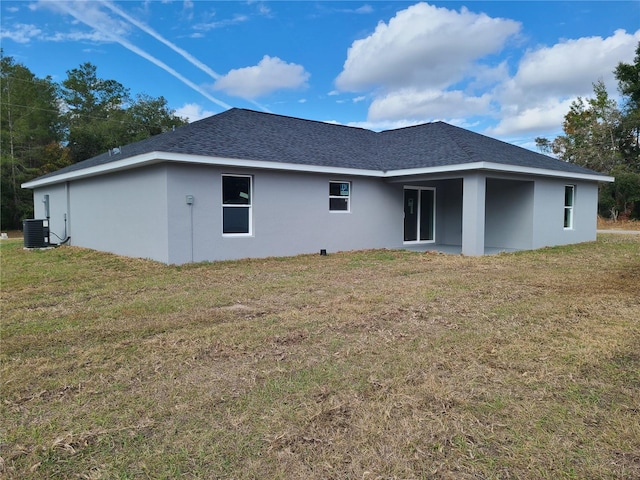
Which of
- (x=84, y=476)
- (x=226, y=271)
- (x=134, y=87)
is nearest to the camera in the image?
(x=84, y=476)

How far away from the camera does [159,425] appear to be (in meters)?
2.66

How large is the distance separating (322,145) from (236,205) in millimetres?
4311

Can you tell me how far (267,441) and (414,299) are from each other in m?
4.05

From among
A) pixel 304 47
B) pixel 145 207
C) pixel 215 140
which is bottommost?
pixel 145 207

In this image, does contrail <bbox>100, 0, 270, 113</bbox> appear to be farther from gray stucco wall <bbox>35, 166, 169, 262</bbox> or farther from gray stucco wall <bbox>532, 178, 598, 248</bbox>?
gray stucco wall <bbox>532, 178, 598, 248</bbox>

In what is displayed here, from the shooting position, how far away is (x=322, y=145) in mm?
13695

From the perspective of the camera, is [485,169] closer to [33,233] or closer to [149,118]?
[33,233]

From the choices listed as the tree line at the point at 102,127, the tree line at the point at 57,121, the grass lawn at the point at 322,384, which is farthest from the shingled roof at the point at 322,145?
the tree line at the point at 57,121

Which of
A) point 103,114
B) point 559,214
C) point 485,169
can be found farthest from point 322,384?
point 103,114

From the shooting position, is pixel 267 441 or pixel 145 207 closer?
pixel 267 441

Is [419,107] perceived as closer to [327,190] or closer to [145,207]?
[327,190]

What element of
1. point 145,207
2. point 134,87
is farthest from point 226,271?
point 134,87

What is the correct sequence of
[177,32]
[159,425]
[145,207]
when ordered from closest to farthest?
[159,425] → [145,207] → [177,32]

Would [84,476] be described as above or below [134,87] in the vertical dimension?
below
